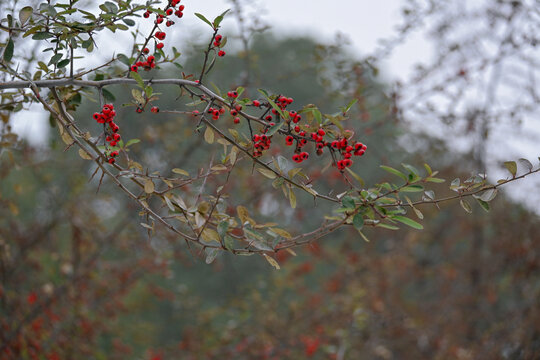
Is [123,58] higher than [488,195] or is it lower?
higher

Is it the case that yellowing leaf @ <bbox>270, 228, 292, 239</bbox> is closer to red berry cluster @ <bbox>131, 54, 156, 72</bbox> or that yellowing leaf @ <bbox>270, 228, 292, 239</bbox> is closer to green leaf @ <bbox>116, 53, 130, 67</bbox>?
red berry cluster @ <bbox>131, 54, 156, 72</bbox>

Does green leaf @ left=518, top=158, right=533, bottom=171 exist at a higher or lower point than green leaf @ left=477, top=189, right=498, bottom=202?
higher

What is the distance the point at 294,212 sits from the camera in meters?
5.63

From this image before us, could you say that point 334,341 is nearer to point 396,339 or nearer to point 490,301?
point 396,339

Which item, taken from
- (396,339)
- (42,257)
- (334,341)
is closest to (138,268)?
(42,257)

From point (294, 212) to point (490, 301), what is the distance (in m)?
2.13

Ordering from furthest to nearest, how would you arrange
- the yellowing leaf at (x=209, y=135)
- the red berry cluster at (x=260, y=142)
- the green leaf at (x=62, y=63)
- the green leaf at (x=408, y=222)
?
the green leaf at (x=62, y=63)
the yellowing leaf at (x=209, y=135)
the red berry cluster at (x=260, y=142)
the green leaf at (x=408, y=222)

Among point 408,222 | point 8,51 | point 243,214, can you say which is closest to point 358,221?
point 408,222

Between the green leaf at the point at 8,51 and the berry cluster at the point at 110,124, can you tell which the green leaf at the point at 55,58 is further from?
the berry cluster at the point at 110,124

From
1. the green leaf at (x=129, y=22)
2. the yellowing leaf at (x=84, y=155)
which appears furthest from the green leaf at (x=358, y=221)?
the green leaf at (x=129, y=22)

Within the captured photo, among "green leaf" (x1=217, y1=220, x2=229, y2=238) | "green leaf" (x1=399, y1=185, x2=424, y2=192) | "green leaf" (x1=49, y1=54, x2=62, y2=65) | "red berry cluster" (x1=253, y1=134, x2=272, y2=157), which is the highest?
"green leaf" (x1=49, y1=54, x2=62, y2=65)

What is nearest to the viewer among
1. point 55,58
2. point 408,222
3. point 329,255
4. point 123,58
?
point 408,222

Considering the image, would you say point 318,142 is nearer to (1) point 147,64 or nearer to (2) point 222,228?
(2) point 222,228

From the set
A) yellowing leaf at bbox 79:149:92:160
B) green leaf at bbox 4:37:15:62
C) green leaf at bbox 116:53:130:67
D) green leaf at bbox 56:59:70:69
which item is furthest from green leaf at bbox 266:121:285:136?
green leaf at bbox 4:37:15:62
